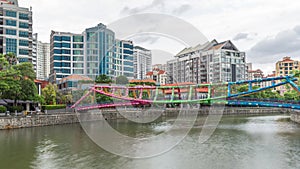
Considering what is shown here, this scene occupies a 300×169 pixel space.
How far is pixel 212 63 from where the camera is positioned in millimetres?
54812

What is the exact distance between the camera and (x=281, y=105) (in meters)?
16.7

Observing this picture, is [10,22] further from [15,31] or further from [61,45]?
[61,45]

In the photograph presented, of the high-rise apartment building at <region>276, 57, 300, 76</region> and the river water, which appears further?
the high-rise apartment building at <region>276, 57, 300, 76</region>

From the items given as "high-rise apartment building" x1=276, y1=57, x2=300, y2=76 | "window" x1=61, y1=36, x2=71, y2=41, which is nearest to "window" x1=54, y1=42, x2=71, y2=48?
"window" x1=61, y1=36, x2=71, y2=41

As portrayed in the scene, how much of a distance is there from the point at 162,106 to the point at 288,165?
79.6 feet

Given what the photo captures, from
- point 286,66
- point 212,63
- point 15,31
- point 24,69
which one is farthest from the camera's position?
point 286,66

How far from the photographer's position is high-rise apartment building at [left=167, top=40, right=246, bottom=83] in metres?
54.0

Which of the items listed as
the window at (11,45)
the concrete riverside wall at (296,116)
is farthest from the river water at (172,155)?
the window at (11,45)

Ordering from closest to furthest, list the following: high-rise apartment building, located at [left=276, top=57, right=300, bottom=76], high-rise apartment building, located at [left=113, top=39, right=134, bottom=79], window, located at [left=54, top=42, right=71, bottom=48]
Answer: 1. high-rise apartment building, located at [left=113, top=39, right=134, bottom=79]
2. window, located at [left=54, top=42, right=71, bottom=48]
3. high-rise apartment building, located at [left=276, top=57, right=300, bottom=76]

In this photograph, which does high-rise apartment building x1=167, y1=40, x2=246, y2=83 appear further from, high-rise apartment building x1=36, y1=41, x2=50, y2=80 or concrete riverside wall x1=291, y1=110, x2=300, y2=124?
high-rise apartment building x1=36, y1=41, x2=50, y2=80

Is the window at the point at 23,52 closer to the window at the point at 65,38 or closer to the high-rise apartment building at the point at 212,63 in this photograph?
the window at the point at 65,38

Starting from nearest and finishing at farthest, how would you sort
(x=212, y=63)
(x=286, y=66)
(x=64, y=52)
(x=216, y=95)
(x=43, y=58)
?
(x=216, y=95), (x=64, y=52), (x=212, y=63), (x=286, y=66), (x=43, y=58)

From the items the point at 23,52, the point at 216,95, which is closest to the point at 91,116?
the point at 216,95

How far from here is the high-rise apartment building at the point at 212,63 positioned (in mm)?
54031
